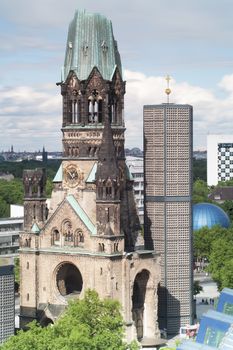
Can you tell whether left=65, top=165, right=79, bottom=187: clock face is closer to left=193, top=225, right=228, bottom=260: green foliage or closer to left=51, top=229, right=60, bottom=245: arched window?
left=51, top=229, right=60, bottom=245: arched window

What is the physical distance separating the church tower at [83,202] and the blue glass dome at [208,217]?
220ft

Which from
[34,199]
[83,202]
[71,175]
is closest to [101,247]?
[83,202]

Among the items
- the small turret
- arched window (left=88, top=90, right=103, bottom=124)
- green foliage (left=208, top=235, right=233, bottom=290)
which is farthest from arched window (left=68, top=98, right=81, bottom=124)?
green foliage (left=208, top=235, right=233, bottom=290)

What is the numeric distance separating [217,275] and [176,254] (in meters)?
13.9

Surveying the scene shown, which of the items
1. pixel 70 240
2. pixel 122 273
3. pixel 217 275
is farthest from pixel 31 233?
pixel 217 275

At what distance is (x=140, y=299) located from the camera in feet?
329

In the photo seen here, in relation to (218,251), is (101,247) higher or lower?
higher

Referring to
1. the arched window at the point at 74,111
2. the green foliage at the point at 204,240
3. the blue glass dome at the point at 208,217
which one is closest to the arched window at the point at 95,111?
the arched window at the point at 74,111

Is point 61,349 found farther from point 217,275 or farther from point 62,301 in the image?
point 217,275

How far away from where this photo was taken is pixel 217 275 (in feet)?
384

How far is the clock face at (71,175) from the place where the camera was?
100m

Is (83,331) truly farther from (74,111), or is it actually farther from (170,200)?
(74,111)

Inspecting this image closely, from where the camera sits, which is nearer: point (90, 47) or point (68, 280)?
point (90, 47)

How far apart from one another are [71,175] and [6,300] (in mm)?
19402
